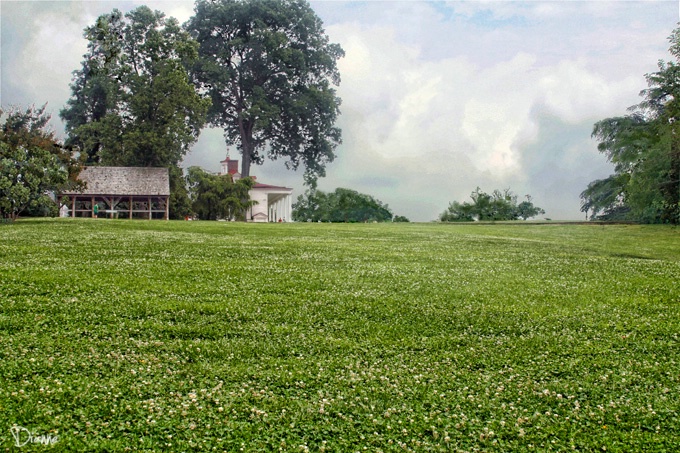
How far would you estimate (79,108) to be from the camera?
194 ft

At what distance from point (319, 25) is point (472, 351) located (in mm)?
59547

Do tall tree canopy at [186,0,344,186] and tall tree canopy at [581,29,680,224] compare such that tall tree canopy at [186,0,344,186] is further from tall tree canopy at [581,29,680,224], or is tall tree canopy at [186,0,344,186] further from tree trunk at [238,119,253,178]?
tall tree canopy at [581,29,680,224]

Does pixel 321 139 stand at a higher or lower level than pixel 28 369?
higher

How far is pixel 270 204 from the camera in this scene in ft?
206

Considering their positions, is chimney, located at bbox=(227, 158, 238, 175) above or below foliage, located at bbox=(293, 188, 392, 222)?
above

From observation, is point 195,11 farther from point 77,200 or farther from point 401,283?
point 401,283

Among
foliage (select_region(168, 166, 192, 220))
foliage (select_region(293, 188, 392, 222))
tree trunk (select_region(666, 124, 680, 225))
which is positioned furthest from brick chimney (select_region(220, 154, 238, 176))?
tree trunk (select_region(666, 124, 680, 225))

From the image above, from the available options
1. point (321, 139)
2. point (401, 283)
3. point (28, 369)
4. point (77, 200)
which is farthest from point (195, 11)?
point (28, 369)

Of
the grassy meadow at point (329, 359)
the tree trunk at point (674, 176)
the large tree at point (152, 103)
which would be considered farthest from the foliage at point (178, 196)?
the tree trunk at point (674, 176)

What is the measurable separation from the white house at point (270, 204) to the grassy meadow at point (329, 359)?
44.4 meters

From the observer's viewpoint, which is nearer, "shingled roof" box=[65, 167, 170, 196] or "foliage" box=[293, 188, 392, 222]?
"shingled roof" box=[65, 167, 170, 196]

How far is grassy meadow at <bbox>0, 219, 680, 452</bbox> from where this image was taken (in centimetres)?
521

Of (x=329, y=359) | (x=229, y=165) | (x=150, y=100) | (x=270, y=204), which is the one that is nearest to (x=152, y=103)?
(x=150, y=100)

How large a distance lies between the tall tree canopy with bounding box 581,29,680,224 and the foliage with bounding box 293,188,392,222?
2447cm
